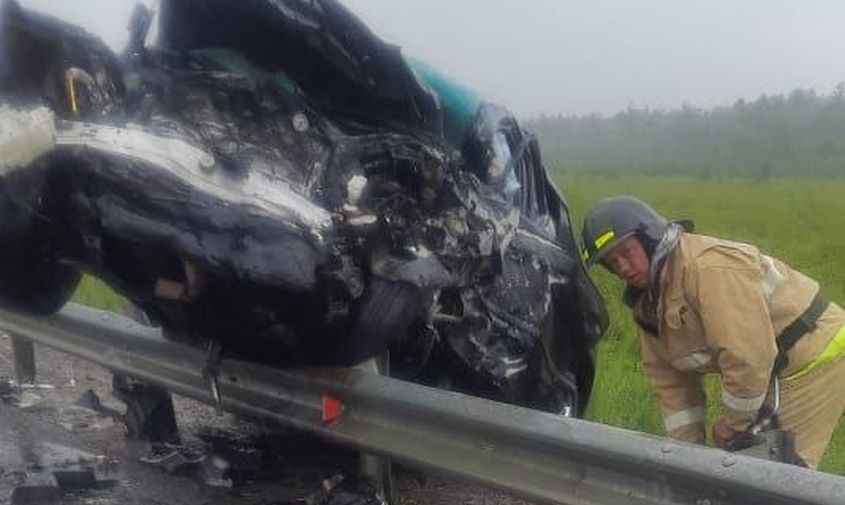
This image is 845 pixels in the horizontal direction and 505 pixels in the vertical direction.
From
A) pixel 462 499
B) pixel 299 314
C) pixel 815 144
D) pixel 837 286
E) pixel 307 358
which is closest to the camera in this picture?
pixel 299 314

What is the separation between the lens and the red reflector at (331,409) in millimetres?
3271

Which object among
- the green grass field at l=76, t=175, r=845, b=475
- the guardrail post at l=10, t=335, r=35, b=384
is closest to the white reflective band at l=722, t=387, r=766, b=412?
the green grass field at l=76, t=175, r=845, b=475

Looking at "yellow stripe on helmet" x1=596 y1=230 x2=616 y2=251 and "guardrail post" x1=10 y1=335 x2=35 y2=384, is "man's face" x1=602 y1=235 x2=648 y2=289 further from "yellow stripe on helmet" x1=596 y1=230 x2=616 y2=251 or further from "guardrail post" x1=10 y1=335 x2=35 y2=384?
"guardrail post" x1=10 y1=335 x2=35 y2=384

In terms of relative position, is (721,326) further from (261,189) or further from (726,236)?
Answer: (726,236)

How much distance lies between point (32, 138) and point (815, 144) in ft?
188

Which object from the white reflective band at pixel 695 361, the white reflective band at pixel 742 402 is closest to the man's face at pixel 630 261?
the white reflective band at pixel 695 361

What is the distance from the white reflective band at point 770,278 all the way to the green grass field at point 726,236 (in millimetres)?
798

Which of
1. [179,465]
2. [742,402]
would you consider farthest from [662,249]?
[179,465]

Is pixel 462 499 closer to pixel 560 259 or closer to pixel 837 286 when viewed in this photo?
pixel 560 259

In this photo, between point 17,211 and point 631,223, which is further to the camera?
point 631,223

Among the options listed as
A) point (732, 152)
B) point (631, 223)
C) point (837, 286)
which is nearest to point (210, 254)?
point (631, 223)

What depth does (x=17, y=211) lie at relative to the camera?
308cm

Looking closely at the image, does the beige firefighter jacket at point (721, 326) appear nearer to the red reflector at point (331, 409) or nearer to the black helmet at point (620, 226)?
the black helmet at point (620, 226)

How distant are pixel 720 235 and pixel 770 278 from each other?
62.3 feet
